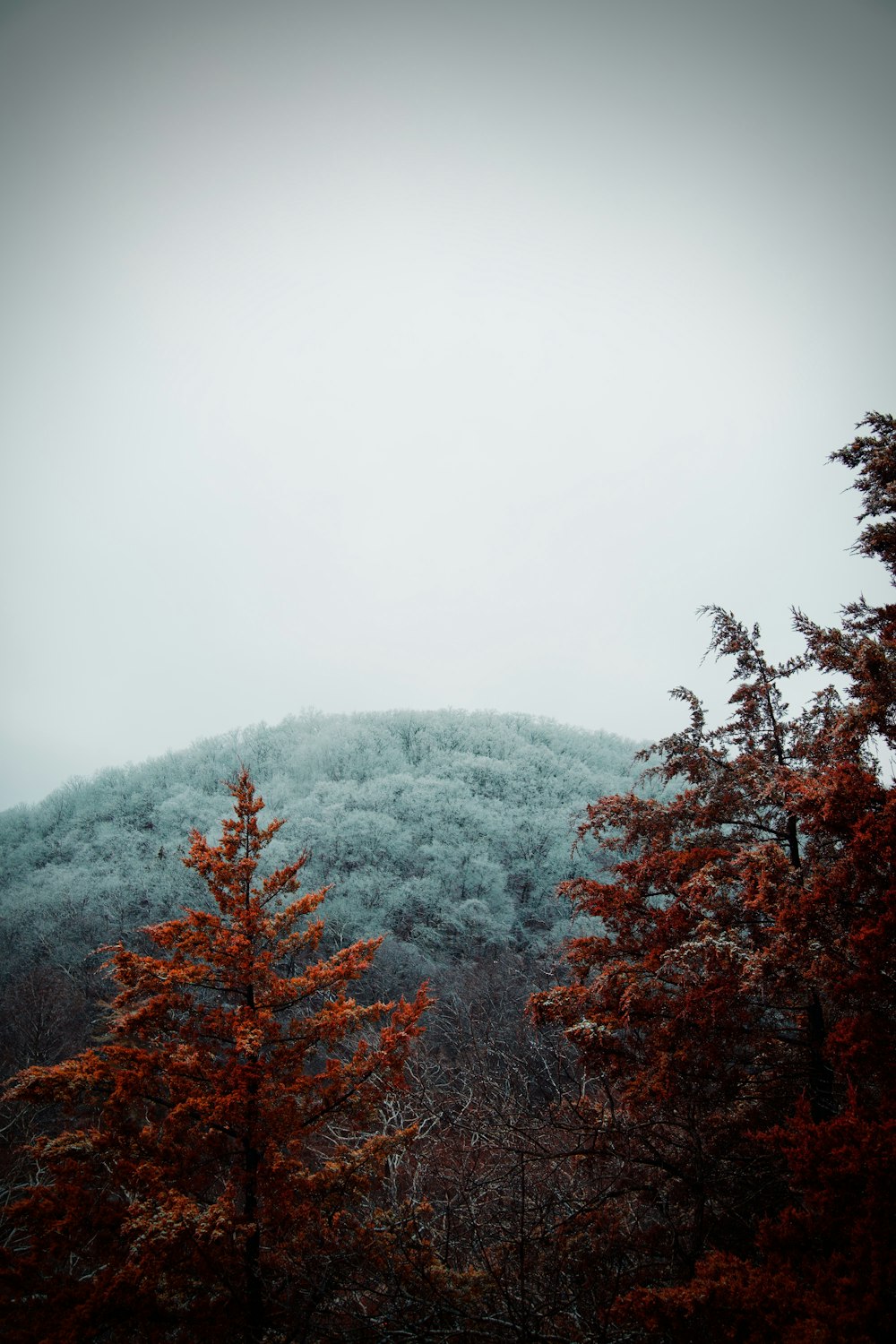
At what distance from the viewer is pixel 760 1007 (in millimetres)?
5742

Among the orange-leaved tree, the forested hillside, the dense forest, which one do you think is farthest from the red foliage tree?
the forested hillside

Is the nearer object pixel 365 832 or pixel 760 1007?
pixel 760 1007

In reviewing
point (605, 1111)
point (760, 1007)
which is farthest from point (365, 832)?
point (760, 1007)

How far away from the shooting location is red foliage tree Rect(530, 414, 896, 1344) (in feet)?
11.3

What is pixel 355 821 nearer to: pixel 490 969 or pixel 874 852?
pixel 490 969

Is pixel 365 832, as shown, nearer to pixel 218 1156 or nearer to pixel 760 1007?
pixel 218 1156

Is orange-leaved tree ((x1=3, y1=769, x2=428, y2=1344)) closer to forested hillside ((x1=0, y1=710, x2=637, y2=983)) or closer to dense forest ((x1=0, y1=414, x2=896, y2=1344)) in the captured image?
dense forest ((x1=0, y1=414, x2=896, y2=1344))

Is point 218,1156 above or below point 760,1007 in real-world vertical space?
below

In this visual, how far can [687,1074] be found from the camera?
17.8 ft

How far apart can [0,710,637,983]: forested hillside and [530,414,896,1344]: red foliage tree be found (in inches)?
592

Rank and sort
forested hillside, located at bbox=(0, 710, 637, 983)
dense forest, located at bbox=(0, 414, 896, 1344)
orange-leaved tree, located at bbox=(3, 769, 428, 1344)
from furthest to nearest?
forested hillside, located at bbox=(0, 710, 637, 983) < orange-leaved tree, located at bbox=(3, 769, 428, 1344) < dense forest, located at bbox=(0, 414, 896, 1344)

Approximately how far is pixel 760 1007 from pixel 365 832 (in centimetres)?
3631

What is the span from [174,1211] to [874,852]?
6466mm

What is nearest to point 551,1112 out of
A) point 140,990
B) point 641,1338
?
point 641,1338
